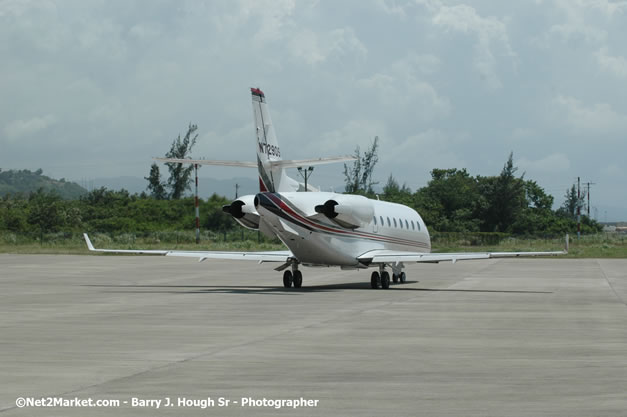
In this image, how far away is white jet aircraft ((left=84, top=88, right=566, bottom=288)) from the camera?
29.4 metres

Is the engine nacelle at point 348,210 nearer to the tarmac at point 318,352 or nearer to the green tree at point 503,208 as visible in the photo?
the tarmac at point 318,352

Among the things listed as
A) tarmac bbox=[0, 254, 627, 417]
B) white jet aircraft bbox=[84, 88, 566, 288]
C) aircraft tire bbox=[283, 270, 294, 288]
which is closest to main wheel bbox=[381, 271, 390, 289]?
white jet aircraft bbox=[84, 88, 566, 288]

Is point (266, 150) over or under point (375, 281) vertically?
over

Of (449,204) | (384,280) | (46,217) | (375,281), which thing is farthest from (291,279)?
(449,204)

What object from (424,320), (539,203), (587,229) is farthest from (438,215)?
(424,320)

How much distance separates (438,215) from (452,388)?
100m

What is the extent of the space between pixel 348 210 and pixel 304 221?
74.4 inches

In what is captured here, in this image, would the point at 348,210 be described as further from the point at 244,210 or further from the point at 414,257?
the point at 244,210

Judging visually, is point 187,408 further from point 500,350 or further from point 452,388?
point 500,350

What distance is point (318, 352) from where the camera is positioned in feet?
45.9

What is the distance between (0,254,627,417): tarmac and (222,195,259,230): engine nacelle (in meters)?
2.30

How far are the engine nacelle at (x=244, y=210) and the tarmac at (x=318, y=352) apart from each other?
2.30 m

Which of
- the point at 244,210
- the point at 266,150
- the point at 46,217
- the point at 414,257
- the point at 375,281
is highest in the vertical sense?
the point at 266,150

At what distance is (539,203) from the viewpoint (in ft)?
479
